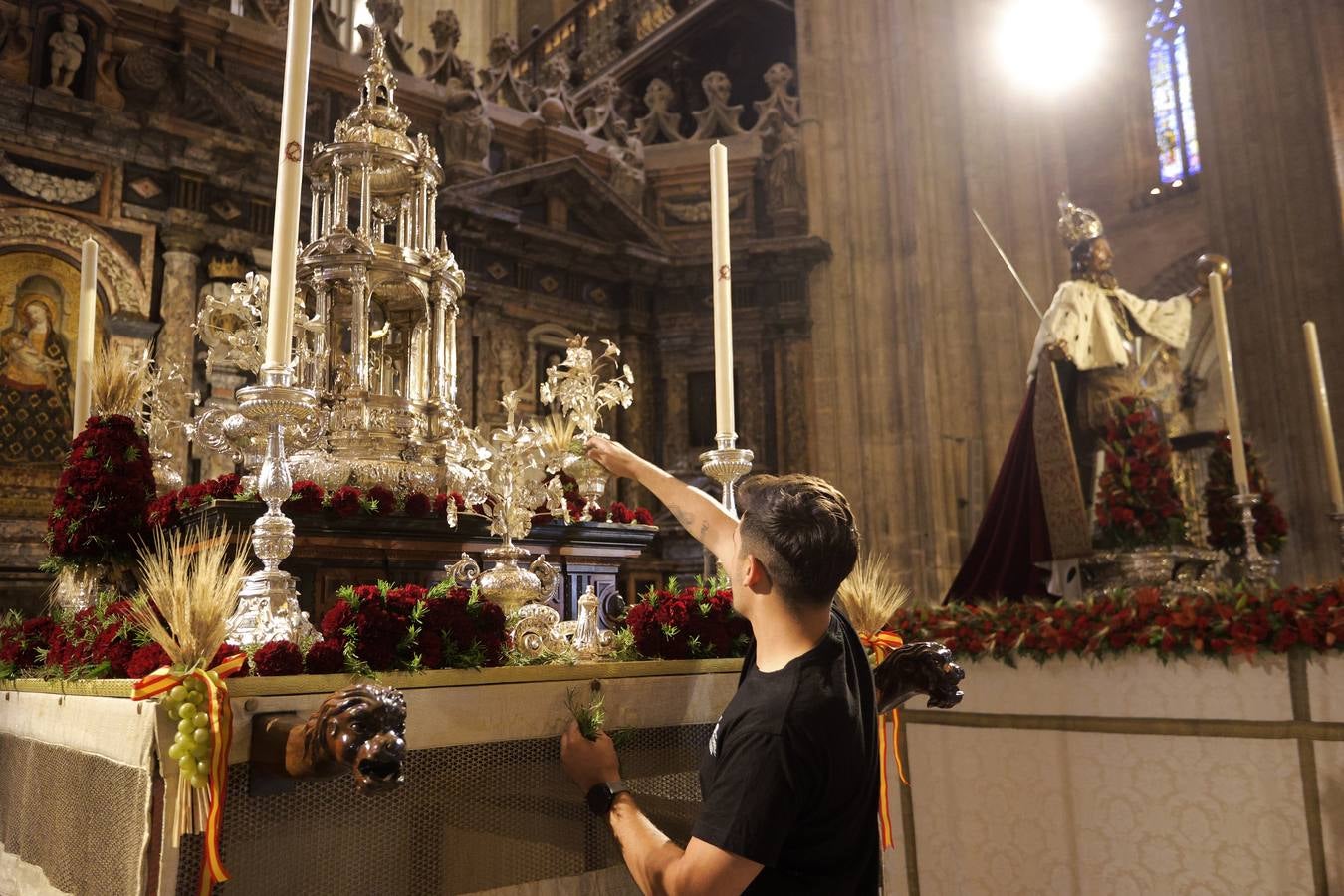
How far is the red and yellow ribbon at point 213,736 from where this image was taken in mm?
1552

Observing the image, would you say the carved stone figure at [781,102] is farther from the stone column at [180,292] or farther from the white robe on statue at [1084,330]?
the white robe on statue at [1084,330]

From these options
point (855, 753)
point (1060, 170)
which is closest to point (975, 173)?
point (1060, 170)

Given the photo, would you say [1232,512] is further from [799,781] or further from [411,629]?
[411,629]

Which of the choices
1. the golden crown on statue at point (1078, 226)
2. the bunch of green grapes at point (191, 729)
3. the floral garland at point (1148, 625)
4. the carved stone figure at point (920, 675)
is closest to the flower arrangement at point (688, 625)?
the carved stone figure at point (920, 675)

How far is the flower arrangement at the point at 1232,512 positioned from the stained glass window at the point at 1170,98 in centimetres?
1190

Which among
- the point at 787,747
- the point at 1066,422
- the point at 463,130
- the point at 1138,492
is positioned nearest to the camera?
the point at 787,747

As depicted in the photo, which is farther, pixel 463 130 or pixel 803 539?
pixel 463 130

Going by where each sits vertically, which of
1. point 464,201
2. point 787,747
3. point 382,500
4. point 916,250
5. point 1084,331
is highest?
point 464,201

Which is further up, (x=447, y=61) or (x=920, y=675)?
(x=447, y=61)

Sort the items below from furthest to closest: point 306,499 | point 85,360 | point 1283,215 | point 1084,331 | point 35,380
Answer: point 1283,215 → point 35,380 → point 1084,331 → point 85,360 → point 306,499

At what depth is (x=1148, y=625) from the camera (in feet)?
12.8

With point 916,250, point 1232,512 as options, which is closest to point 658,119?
point 916,250

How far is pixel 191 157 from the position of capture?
9273 millimetres

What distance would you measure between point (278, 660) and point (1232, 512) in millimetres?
6078
